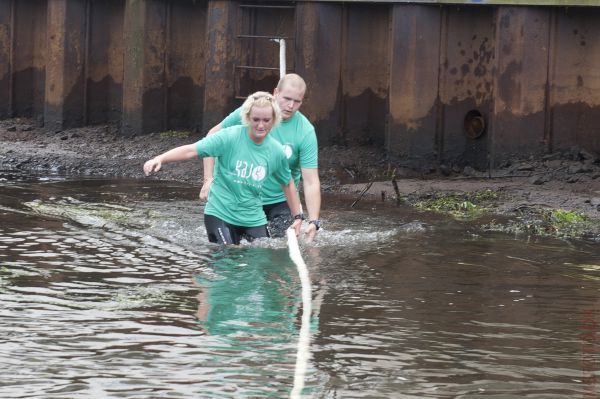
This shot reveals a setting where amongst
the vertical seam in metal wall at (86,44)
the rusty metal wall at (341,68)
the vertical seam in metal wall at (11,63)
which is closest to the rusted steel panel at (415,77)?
the rusty metal wall at (341,68)

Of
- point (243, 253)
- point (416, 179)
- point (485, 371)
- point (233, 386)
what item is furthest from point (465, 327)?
point (416, 179)

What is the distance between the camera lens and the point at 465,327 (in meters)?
8.02

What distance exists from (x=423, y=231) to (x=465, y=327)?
4.12 meters

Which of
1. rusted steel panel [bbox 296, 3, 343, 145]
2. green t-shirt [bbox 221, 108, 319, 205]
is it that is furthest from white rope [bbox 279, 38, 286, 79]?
green t-shirt [bbox 221, 108, 319, 205]

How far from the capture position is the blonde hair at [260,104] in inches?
374

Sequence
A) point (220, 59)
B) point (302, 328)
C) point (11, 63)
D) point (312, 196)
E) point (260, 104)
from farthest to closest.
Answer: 1. point (11, 63)
2. point (220, 59)
3. point (312, 196)
4. point (260, 104)
5. point (302, 328)

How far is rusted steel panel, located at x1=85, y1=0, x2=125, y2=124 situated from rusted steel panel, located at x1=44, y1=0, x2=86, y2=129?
0.51 feet

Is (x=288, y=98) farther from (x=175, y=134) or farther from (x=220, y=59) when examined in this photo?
(x=175, y=134)

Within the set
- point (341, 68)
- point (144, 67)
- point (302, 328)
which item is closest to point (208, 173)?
point (302, 328)

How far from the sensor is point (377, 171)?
613 inches

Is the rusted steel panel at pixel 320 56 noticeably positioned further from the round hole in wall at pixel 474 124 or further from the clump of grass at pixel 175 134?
the clump of grass at pixel 175 134

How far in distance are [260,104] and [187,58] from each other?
8250 millimetres

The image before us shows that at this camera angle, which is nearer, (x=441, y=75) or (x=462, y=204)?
(x=462, y=204)

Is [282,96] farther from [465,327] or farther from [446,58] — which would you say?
[446,58]
